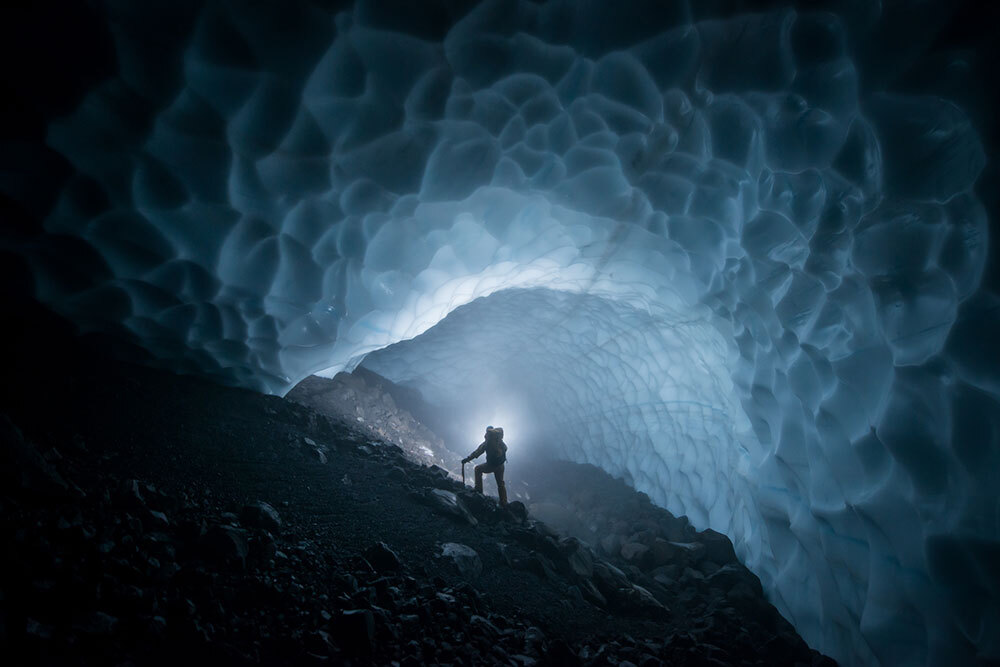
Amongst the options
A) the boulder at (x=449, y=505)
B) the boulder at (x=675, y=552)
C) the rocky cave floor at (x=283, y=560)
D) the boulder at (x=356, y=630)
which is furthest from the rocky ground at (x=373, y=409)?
the boulder at (x=356, y=630)

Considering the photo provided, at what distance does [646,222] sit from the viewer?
4492mm

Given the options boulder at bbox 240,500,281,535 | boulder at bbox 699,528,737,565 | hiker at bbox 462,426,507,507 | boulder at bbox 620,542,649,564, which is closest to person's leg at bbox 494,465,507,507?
hiker at bbox 462,426,507,507

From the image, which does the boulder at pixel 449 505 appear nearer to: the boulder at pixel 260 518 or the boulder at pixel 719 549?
the boulder at pixel 260 518

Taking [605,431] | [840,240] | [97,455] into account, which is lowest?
[97,455]

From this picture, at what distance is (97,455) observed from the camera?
318cm

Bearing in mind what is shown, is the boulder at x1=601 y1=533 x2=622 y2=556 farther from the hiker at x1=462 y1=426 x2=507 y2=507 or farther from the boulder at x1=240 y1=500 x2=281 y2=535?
the boulder at x1=240 y1=500 x2=281 y2=535

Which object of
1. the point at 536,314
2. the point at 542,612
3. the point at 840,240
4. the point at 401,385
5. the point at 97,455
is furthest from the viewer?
the point at 401,385

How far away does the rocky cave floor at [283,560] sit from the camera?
2.00 metres

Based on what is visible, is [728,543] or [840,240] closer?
[840,240]

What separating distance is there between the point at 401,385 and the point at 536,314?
4.74 m

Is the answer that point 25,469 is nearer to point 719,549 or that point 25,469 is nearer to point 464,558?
point 464,558

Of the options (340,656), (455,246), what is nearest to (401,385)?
(455,246)

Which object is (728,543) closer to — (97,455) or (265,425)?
(265,425)

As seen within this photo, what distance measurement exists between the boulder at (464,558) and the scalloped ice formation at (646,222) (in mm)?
2736
